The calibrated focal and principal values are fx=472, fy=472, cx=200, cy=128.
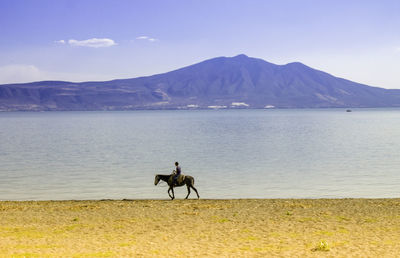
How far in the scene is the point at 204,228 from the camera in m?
17.6

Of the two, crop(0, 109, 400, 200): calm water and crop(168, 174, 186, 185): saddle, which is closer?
crop(168, 174, 186, 185): saddle

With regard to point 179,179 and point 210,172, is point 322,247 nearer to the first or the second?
point 179,179

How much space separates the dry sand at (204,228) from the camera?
1416cm

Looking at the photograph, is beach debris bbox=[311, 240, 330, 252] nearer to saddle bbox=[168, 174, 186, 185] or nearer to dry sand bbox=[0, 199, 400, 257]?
dry sand bbox=[0, 199, 400, 257]

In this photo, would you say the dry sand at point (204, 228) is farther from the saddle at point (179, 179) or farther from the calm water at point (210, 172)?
the calm water at point (210, 172)

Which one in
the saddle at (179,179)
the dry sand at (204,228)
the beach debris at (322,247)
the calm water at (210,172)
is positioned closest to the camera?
the beach debris at (322,247)

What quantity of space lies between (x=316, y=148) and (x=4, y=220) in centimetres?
5215

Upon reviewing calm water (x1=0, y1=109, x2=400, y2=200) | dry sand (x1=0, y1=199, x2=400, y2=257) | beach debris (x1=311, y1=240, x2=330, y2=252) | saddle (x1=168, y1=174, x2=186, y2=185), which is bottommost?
calm water (x1=0, y1=109, x2=400, y2=200)

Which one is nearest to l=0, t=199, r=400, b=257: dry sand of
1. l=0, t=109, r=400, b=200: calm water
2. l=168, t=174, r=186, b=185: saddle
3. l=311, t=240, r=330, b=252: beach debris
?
l=311, t=240, r=330, b=252: beach debris

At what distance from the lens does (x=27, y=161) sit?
50.4 meters

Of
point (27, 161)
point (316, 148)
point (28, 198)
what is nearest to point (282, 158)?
point (316, 148)

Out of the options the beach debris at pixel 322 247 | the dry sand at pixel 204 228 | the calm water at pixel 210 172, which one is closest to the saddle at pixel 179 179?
the dry sand at pixel 204 228

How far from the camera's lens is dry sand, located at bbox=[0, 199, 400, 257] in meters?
14.2

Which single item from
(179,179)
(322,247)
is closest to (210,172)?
(179,179)
